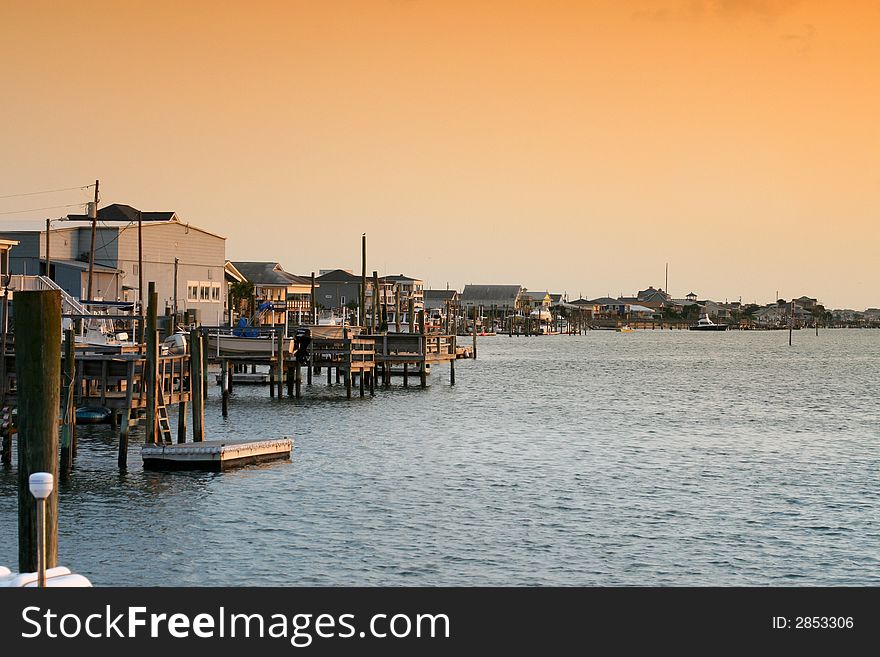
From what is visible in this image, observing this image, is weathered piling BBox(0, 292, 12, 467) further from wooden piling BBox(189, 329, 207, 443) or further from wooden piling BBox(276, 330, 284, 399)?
wooden piling BBox(276, 330, 284, 399)

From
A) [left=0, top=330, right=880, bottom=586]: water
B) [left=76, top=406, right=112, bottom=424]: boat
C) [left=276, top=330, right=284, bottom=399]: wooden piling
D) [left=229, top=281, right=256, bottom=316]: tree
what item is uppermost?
[left=229, top=281, right=256, bottom=316]: tree

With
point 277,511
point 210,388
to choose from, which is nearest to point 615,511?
point 277,511

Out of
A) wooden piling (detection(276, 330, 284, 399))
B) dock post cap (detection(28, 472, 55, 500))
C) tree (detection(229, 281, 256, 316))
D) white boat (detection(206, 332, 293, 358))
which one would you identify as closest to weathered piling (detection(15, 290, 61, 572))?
dock post cap (detection(28, 472, 55, 500))

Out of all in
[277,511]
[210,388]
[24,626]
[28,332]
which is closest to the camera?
[24,626]

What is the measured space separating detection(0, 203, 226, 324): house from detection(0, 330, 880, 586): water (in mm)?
29532

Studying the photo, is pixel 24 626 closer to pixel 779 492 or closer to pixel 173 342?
pixel 779 492

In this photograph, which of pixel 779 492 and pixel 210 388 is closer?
pixel 779 492

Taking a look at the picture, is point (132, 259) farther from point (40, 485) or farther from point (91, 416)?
point (40, 485)

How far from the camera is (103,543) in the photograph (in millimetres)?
24750

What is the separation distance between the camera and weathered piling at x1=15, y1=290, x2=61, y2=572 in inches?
644

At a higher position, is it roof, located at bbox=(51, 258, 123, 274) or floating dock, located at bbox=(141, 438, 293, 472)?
roof, located at bbox=(51, 258, 123, 274)

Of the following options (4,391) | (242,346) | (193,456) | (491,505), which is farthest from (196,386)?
(242,346)

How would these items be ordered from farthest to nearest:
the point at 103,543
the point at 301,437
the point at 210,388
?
the point at 210,388
the point at 301,437
the point at 103,543

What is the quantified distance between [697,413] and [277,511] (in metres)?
34.8
